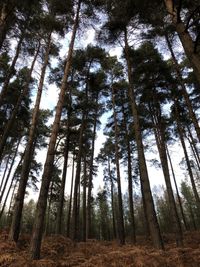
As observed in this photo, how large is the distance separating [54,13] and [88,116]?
310 inches

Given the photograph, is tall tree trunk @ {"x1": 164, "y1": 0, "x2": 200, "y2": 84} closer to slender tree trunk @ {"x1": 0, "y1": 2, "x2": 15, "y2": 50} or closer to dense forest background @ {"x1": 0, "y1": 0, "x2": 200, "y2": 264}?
dense forest background @ {"x1": 0, "y1": 0, "x2": 200, "y2": 264}

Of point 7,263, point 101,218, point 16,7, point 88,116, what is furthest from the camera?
point 101,218

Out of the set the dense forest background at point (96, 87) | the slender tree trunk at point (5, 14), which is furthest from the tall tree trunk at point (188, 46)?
the slender tree trunk at point (5, 14)

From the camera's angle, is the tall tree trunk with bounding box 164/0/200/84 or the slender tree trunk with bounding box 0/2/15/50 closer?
the tall tree trunk with bounding box 164/0/200/84

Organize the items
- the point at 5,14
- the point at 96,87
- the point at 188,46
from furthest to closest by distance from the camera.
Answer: the point at 96,87, the point at 5,14, the point at 188,46

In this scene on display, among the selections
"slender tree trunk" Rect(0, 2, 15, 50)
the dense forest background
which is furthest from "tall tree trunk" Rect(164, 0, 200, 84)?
"slender tree trunk" Rect(0, 2, 15, 50)

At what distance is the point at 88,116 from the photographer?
17.6 m

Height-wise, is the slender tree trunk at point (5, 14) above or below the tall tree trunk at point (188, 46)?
above

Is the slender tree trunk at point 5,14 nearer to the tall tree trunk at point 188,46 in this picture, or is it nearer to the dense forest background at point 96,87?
the dense forest background at point 96,87

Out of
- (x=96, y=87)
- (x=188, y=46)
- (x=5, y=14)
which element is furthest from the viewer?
(x=96, y=87)

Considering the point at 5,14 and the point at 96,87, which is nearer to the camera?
the point at 5,14

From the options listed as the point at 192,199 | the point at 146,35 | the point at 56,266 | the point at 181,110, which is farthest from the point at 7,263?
the point at 192,199

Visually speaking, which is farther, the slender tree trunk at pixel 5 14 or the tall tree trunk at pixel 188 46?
the slender tree trunk at pixel 5 14

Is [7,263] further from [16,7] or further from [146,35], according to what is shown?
[146,35]
